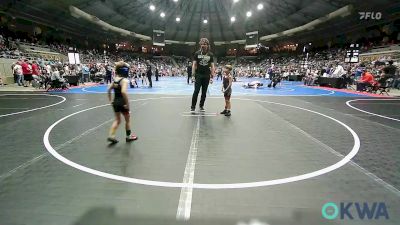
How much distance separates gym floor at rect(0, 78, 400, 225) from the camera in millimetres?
2766

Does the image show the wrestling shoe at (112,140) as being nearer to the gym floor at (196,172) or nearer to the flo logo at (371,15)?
the gym floor at (196,172)

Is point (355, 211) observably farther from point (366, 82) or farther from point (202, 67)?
point (366, 82)

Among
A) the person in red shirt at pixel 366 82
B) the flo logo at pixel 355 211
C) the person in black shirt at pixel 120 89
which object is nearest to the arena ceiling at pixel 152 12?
the person in red shirt at pixel 366 82

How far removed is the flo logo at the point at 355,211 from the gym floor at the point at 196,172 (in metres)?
0.04

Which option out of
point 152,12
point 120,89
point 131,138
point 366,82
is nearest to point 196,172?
point 131,138

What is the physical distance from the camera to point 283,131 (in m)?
6.32

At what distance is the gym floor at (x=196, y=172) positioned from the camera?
9.07 ft

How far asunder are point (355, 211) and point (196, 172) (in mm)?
1957

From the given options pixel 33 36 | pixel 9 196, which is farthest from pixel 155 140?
pixel 33 36

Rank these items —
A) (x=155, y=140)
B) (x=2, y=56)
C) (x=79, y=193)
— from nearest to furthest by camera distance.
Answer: (x=79, y=193) → (x=155, y=140) → (x=2, y=56)

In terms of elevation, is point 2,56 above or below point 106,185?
above

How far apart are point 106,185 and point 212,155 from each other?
6.02 ft

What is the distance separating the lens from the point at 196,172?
3830 millimetres

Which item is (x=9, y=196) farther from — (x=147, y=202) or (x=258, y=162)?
(x=258, y=162)
